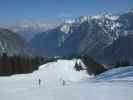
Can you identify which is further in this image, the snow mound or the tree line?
the tree line

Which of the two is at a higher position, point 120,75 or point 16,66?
point 120,75

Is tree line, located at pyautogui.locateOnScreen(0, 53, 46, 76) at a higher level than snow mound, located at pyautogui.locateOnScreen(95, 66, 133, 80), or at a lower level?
lower

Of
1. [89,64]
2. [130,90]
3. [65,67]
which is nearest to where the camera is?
[130,90]

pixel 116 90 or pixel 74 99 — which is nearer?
pixel 74 99

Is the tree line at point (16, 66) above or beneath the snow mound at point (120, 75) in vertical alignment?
beneath

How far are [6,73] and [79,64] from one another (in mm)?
31197

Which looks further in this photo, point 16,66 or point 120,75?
point 16,66

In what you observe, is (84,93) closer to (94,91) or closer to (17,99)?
(94,91)

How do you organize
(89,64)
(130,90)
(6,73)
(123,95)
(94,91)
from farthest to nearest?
(89,64) < (6,73) < (94,91) < (130,90) < (123,95)

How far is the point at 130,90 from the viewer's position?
26250 mm

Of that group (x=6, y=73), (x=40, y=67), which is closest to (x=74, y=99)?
(x=6, y=73)

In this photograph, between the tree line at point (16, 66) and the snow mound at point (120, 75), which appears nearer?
the snow mound at point (120, 75)

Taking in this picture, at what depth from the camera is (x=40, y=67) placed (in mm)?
145000

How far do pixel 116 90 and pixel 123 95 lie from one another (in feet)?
9.64
